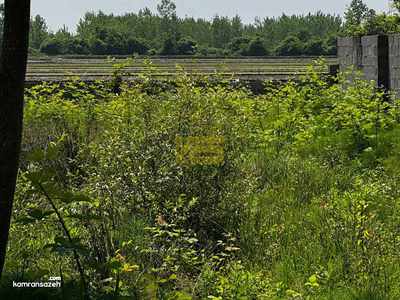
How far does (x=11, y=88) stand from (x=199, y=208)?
3.06m

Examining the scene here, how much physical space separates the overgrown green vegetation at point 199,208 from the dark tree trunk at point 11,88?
0.24 meters

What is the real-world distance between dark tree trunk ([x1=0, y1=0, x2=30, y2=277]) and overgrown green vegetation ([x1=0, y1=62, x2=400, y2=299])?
24cm

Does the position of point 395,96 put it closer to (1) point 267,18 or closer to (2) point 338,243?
(2) point 338,243

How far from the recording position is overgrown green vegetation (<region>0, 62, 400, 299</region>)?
4434 mm

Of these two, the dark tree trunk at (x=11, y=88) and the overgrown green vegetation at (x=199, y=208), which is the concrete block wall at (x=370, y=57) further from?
the dark tree trunk at (x=11, y=88)

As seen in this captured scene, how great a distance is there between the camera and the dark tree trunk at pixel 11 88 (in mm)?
3158

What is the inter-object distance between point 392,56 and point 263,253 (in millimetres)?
7315

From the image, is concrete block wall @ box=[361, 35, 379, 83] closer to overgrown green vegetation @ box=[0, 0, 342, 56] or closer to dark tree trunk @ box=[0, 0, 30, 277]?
dark tree trunk @ box=[0, 0, 30, 277]

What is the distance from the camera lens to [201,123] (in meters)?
6.59

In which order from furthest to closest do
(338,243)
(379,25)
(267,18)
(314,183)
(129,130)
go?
(267,18), (379,25), (314,183), (129,130), (338,243)

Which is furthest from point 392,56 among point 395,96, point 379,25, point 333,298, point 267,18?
point 267,18

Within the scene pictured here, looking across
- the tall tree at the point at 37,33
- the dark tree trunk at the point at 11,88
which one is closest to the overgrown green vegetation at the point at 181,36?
the tall tree at the point at 37,33

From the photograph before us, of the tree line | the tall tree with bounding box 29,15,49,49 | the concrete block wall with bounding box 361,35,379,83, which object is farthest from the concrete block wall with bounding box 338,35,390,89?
the tall tree with bounding box 29,15,49,49

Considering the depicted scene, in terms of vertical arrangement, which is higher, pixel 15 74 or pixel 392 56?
pixel 392 56
